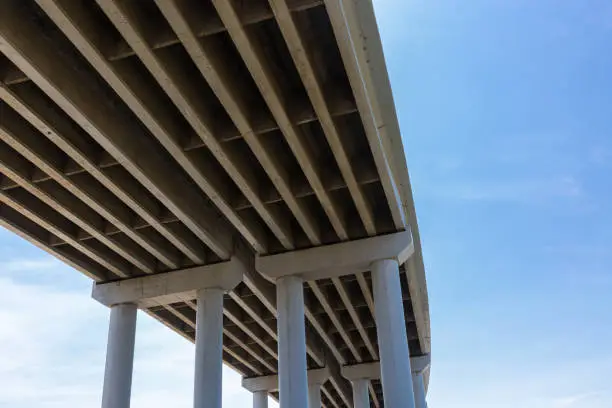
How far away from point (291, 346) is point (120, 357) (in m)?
5.22

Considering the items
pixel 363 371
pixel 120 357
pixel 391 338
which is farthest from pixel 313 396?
pixel 391 338

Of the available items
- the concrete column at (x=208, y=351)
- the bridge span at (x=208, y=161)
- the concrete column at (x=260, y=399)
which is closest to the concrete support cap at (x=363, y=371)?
the concrete column at (x=260, y=399)

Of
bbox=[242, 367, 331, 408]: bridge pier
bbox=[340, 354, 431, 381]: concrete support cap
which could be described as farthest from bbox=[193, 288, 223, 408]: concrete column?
bbox=[340, 354, 431, 381]: concrete support cap

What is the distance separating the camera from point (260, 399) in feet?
111

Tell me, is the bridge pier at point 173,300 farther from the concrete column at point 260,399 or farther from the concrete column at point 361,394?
the concrete column at point 361,394

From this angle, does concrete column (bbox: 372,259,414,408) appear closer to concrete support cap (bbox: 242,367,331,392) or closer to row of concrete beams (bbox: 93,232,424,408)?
row of concrete beams (bbox: 93,232,424,408)

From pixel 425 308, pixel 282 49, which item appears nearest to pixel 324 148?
pixel 282 49

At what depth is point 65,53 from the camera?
11969 millimetres

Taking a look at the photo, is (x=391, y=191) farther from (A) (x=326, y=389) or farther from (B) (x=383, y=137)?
A: (A) (x=326, y=389)

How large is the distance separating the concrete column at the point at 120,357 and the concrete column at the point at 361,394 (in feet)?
51.8

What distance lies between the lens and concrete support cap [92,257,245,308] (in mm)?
19156

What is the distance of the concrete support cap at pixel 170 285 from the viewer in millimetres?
19156

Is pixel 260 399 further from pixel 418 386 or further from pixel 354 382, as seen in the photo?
pixel 418 386

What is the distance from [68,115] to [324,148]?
6172mm
